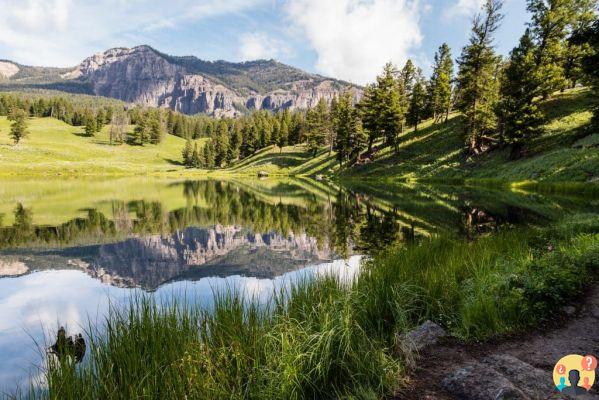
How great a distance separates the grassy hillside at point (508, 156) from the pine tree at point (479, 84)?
312 cm

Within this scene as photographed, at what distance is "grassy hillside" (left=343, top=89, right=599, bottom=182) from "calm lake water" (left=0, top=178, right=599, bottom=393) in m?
10.5

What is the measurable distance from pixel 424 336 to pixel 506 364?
168 cm

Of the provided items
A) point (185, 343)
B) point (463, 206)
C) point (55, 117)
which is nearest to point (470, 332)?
point (185, 343)

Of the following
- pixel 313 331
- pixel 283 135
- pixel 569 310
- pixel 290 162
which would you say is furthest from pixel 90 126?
pixel 569 310

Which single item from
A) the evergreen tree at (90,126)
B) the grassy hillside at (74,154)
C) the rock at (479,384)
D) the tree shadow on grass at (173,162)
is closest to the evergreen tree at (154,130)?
the grassy hillside at (74,154)

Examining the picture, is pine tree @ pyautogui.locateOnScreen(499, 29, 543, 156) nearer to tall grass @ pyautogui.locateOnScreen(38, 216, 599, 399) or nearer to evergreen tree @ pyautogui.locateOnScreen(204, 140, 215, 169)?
tall grass @ pyautogui.locateOnScreen(38, 216, 599, 399)

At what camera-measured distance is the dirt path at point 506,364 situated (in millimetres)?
4734

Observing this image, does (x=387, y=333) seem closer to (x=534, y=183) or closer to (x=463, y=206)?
(x=463, y=206)

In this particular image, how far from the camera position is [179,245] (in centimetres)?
1903

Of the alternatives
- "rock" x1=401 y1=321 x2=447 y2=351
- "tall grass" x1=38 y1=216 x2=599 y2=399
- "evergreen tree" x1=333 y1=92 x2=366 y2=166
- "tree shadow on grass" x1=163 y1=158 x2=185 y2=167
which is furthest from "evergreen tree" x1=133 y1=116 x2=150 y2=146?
"rock" x1=401 y1=321 x2=447 y2=351

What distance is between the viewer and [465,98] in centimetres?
5672

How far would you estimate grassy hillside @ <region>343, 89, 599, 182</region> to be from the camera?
124ft

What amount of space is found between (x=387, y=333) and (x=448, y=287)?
2498 mm

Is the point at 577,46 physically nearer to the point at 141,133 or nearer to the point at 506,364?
the point at 506,364
